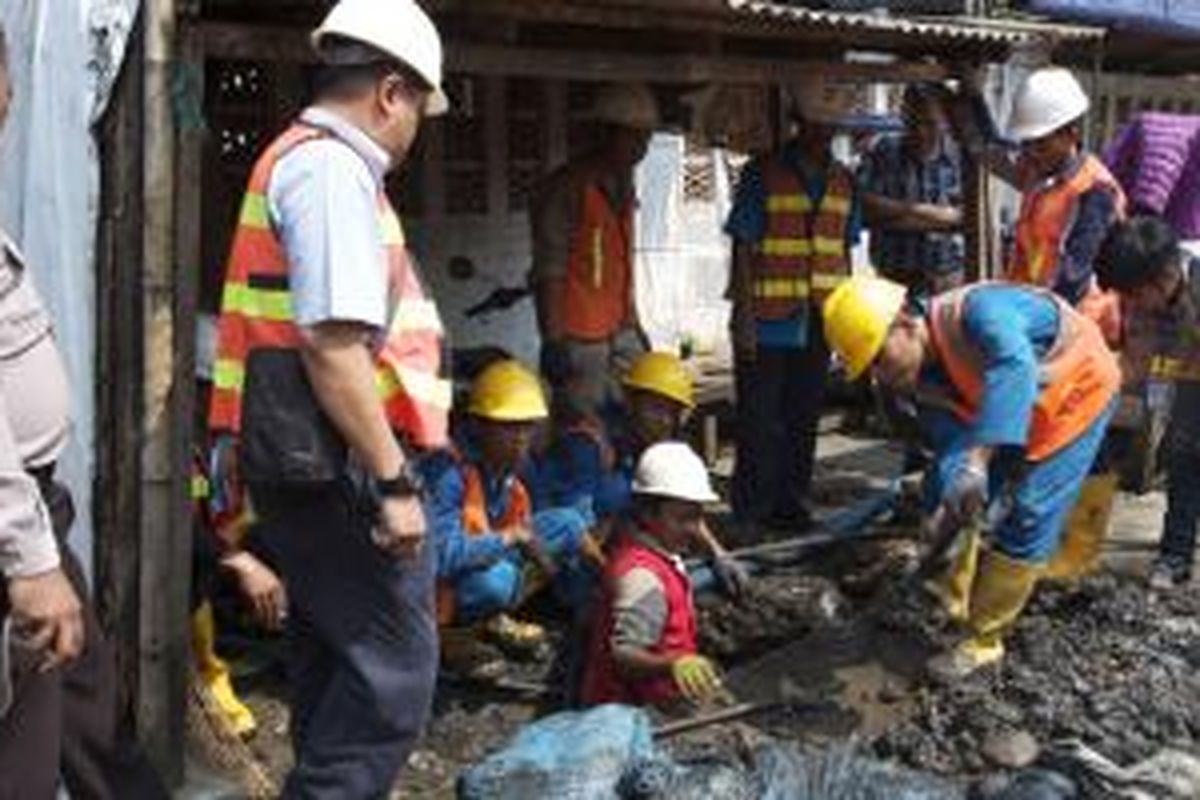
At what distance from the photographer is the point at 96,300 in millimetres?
4859

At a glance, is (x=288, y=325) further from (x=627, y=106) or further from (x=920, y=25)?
(x=920, y=25)

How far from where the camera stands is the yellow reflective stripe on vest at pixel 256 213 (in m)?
3.92

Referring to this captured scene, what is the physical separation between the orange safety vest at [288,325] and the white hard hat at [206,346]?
183 cm

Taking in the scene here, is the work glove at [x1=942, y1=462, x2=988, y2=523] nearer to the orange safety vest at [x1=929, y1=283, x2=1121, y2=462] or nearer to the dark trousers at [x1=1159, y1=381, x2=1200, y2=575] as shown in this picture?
the orange safety vest at [x1=929, y1=283, x2=1121, y2=462]

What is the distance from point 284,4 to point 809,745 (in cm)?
275

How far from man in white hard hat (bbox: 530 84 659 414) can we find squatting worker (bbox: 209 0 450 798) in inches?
130

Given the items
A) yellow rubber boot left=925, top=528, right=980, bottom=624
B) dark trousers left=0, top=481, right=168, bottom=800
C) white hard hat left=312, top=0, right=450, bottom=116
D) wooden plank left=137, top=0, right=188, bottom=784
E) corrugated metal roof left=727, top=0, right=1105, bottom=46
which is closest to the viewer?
dark trousers left=0, top=481, right=168, bottom=800

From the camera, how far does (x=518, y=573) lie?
6.20m

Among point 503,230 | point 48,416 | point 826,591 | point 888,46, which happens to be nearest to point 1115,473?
point 826,591

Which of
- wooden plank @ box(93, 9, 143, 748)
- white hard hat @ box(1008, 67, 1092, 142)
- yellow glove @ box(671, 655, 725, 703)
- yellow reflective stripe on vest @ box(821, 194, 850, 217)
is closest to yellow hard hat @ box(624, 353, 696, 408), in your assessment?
yellow reflective stripe on vest @ box(821, 194, 850, 217)

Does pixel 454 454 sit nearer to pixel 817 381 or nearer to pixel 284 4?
pixel 284 4

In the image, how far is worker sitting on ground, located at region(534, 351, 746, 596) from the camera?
6.84 metres

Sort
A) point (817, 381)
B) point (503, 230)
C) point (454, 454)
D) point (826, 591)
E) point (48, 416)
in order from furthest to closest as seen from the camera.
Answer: point (503, 230)
point (817, 381)
point (826, 591)
point (454, 454)
point (48, 416)

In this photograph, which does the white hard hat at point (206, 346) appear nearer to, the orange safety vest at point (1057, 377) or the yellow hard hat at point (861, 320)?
the yellow hard hat at point (861, 320)
